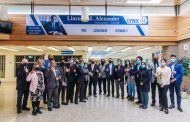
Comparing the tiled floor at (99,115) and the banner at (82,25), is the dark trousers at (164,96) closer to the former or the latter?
the tiled floor at (99,115)

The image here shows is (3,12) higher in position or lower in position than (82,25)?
higher

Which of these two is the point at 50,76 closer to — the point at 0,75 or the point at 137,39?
the point at 137,39

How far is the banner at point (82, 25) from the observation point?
33.3 feet

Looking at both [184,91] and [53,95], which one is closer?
[53,95]

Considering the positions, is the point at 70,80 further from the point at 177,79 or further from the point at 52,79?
the point at 177,79

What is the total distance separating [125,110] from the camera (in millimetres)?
6742

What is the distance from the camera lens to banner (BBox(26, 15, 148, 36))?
33.3 ft

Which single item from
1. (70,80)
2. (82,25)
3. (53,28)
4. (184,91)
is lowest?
(184,91)

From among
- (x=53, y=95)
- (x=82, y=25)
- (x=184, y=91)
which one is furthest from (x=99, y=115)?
(x=82, y=25)

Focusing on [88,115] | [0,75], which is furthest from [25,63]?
[0,75]

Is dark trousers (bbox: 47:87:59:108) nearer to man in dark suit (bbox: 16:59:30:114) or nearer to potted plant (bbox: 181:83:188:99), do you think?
man in dark suit (bbox: 16:59:30:114)

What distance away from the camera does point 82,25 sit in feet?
33.3

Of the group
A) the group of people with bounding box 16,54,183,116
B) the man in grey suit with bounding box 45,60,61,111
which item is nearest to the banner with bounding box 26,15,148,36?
the group of people with bounding box 16,54,183,116

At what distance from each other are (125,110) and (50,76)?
236 centimetres
